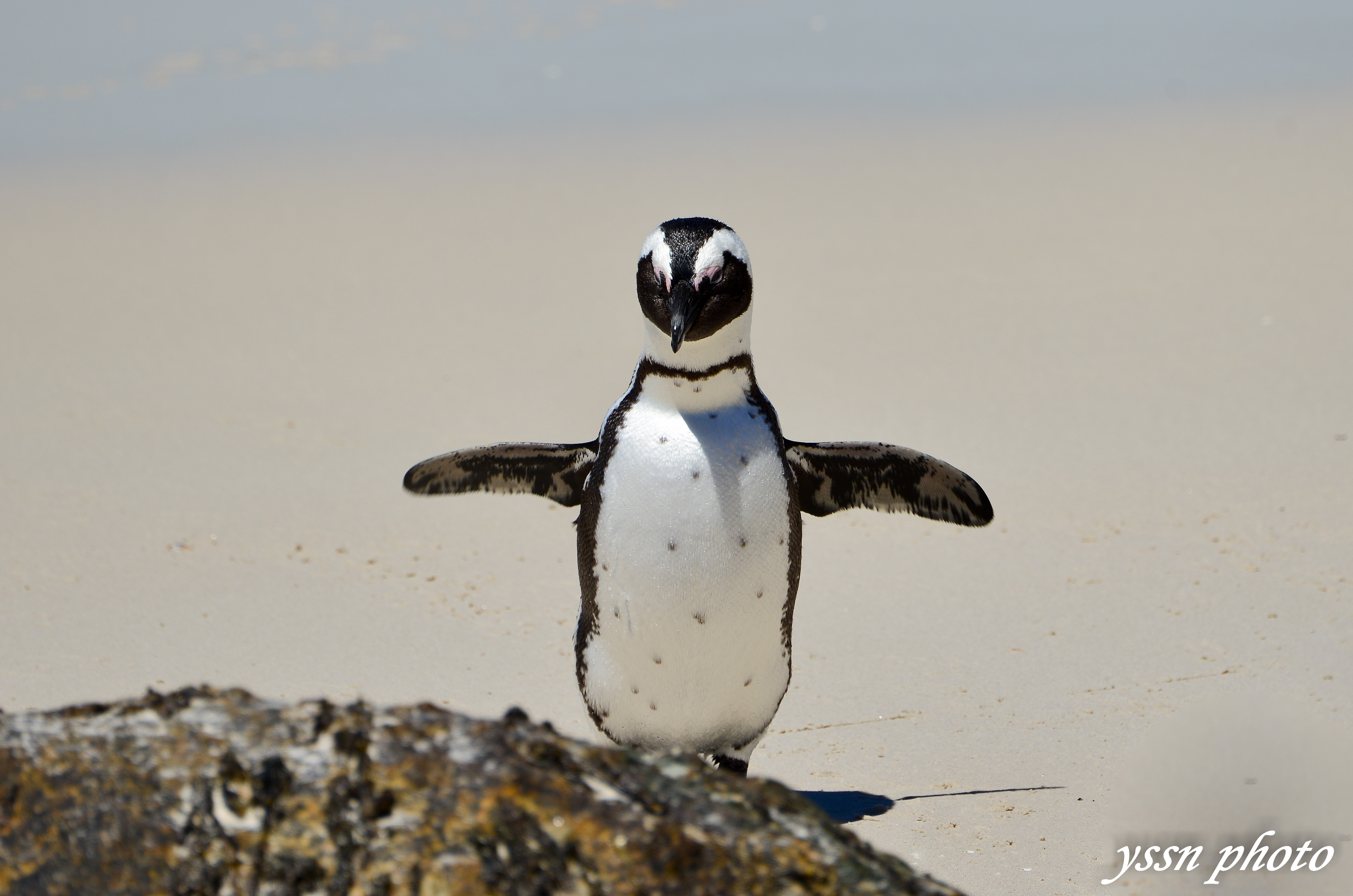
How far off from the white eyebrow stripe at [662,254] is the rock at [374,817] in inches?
55.8

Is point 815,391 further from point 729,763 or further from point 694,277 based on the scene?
point 694,277

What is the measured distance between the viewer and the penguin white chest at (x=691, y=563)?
3.21 metres

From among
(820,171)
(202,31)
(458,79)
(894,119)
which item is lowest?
(820,171)

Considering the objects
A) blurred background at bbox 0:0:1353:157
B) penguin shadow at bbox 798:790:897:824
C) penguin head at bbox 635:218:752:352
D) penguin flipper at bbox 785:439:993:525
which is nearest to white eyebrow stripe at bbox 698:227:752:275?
penguin head at bbox 635:218:752:352

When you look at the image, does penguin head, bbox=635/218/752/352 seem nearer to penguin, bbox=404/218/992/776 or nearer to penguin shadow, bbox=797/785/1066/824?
penguin, bbox=404/218/992/776

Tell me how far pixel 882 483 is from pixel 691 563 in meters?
0.67

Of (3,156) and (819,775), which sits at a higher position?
(3,156)

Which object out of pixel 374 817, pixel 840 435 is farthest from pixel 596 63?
pixel 374 817

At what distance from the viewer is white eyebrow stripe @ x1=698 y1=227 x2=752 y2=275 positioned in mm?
3131

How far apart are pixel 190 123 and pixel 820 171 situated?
5.88 metres

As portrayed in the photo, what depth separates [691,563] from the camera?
3.21 m

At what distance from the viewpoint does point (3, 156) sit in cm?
1182

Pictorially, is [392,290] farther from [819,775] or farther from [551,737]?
[551,737]

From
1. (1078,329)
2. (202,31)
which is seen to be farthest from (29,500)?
(202,31)
